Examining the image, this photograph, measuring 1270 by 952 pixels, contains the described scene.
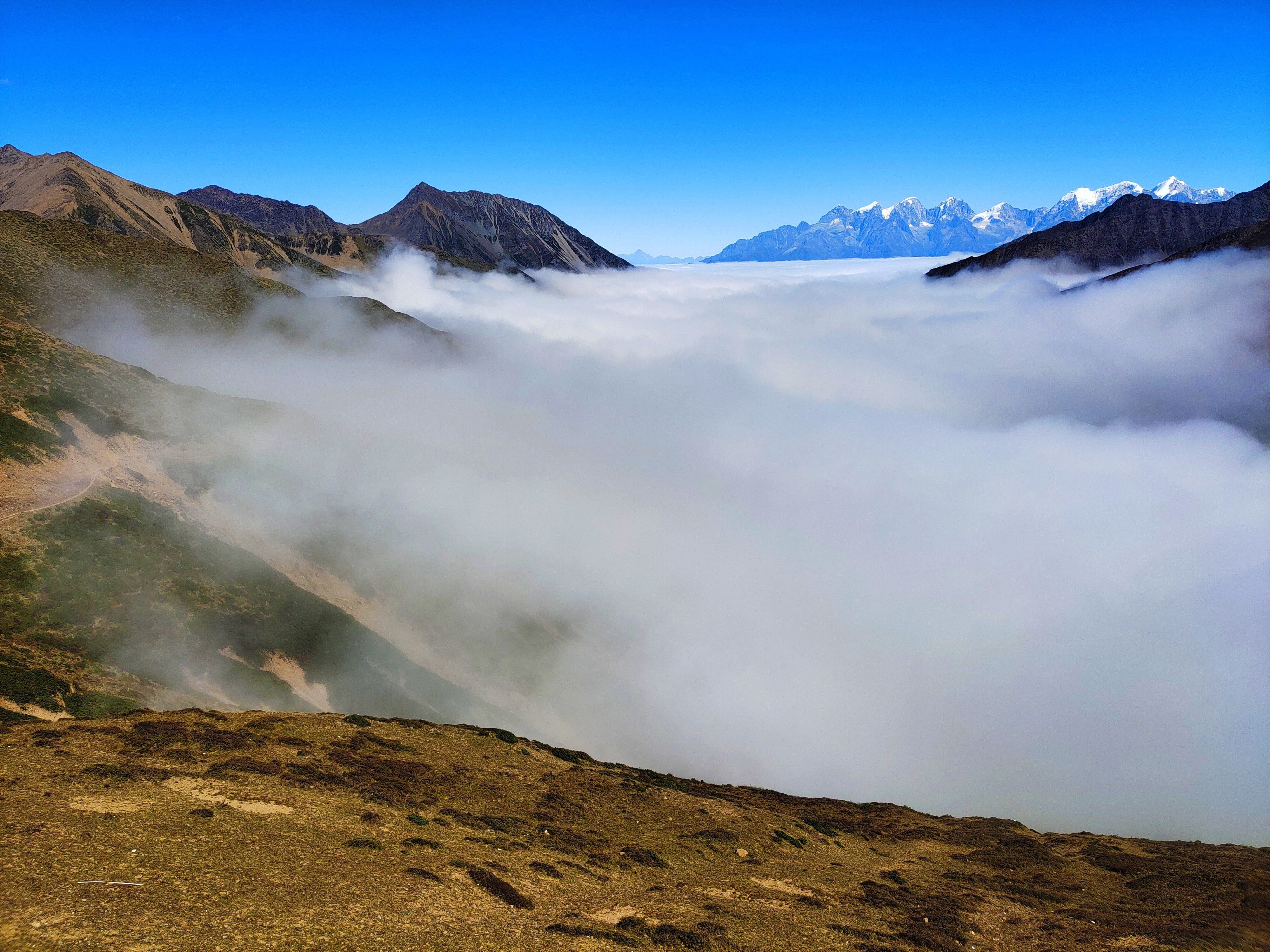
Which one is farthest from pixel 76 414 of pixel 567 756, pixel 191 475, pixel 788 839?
pixel 788 839

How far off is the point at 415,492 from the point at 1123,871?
12981 cm

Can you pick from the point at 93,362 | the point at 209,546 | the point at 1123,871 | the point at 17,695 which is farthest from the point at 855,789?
the point at 93,362

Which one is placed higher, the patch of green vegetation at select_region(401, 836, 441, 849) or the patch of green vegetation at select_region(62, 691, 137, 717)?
the patch of green vegetation at select_region(401, 836, 441, 849)

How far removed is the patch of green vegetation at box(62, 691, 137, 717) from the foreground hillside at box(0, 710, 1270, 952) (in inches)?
822

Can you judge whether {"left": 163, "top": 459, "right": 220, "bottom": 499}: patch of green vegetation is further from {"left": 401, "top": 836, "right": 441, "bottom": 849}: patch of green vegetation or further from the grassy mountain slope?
{"left": 401, "top": 836, "right": 441, "bottom": 849}: patch of green vegetation

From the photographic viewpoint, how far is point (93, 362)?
4033 inches

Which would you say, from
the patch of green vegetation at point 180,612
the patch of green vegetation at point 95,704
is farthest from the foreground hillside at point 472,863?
the patch of green vegetation at point 180,612

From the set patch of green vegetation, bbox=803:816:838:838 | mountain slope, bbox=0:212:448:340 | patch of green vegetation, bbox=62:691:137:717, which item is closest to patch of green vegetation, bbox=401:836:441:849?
patch of green vegetation, bbox=803:816:838:838

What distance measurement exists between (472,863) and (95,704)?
45324 mm

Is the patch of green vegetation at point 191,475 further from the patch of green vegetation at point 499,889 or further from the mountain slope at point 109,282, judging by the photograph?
the patch of green vegetation at point 499,889

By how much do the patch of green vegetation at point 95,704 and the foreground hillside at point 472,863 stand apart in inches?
822

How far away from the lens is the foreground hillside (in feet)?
64.7

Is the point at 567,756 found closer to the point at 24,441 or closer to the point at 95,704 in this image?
the point at 95,704

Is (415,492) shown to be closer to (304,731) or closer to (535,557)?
(535,557)
